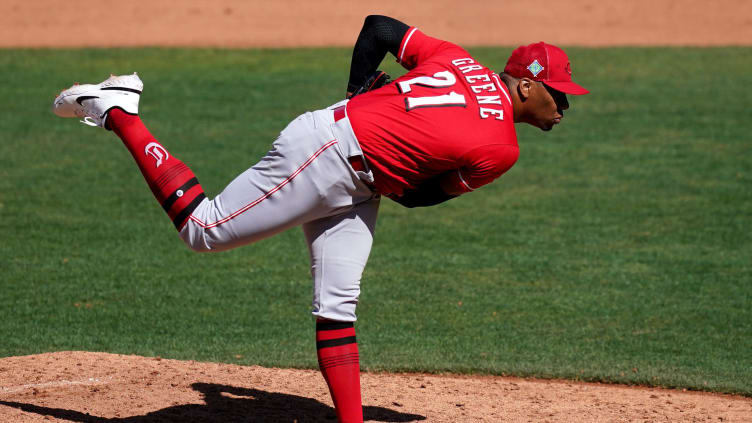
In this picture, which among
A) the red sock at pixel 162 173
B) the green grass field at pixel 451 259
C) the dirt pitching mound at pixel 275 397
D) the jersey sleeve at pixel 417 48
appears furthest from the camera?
the green grass field at pixel 451 259

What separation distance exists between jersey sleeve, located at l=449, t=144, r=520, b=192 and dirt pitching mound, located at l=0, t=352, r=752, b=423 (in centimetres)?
142

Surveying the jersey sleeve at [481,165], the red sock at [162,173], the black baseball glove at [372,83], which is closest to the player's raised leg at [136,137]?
the red sock at [162,173]

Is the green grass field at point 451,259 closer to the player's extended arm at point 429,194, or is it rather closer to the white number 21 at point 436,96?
the player's extended arm at point 429,194

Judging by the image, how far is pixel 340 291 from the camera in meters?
4.23

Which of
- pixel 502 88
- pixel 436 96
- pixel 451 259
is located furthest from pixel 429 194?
pixel 451 259

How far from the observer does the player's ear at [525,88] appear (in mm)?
4223

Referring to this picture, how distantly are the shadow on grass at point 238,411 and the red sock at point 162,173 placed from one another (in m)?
1.18

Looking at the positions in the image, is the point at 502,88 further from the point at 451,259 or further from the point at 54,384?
the point at 451,259

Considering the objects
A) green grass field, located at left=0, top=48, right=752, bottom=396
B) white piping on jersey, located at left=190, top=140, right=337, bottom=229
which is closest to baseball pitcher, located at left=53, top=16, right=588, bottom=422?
white piping on jersey, located at left=190, top=140, right=337, bottom=229

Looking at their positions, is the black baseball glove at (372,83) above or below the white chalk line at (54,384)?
above

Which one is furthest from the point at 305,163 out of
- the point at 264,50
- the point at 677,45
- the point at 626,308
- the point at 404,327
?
the point at 677,45

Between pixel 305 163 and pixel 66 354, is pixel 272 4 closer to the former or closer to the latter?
pixel 66 354

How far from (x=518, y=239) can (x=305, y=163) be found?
5.26m

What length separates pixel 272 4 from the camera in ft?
71.0
